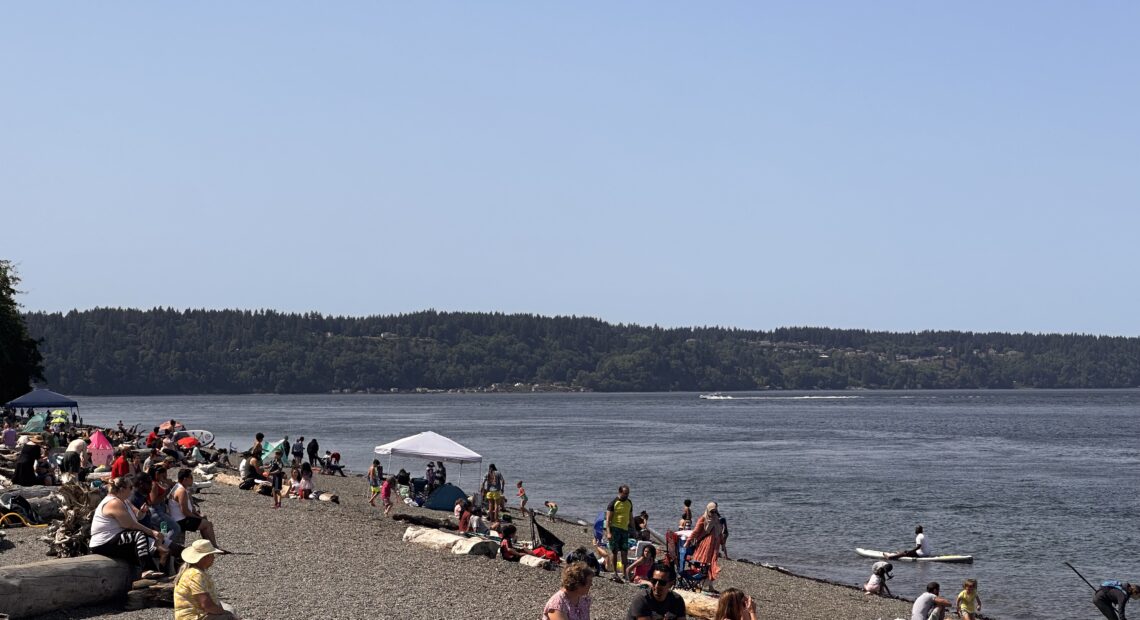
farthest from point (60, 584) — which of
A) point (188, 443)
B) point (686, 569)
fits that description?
point (188, 443)

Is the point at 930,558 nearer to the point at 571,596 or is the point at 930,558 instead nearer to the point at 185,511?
the point at 185,511

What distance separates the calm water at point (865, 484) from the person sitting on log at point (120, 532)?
17217mm

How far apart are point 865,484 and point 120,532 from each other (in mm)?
42887

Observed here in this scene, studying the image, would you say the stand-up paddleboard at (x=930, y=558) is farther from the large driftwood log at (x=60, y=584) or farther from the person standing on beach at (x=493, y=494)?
the large driftwood log at (x=60, y=584)

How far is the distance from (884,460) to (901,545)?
35.6m

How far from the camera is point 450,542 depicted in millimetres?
18672

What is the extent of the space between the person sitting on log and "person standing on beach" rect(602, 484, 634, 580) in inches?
339

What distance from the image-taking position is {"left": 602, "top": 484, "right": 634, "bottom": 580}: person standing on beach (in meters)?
19.0

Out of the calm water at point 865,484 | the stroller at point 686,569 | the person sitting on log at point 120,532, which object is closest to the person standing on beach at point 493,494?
the calm water at point 865,484

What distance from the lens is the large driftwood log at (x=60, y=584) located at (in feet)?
36.0

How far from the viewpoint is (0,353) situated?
45812mm

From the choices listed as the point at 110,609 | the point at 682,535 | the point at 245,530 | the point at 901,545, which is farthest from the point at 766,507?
the point at 110,609

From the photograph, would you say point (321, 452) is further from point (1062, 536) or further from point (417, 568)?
point (417, 568)

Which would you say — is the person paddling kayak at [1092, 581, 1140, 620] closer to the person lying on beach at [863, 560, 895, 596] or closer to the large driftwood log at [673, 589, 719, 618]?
the person lying on beach at [863, 560, 895, 596]
